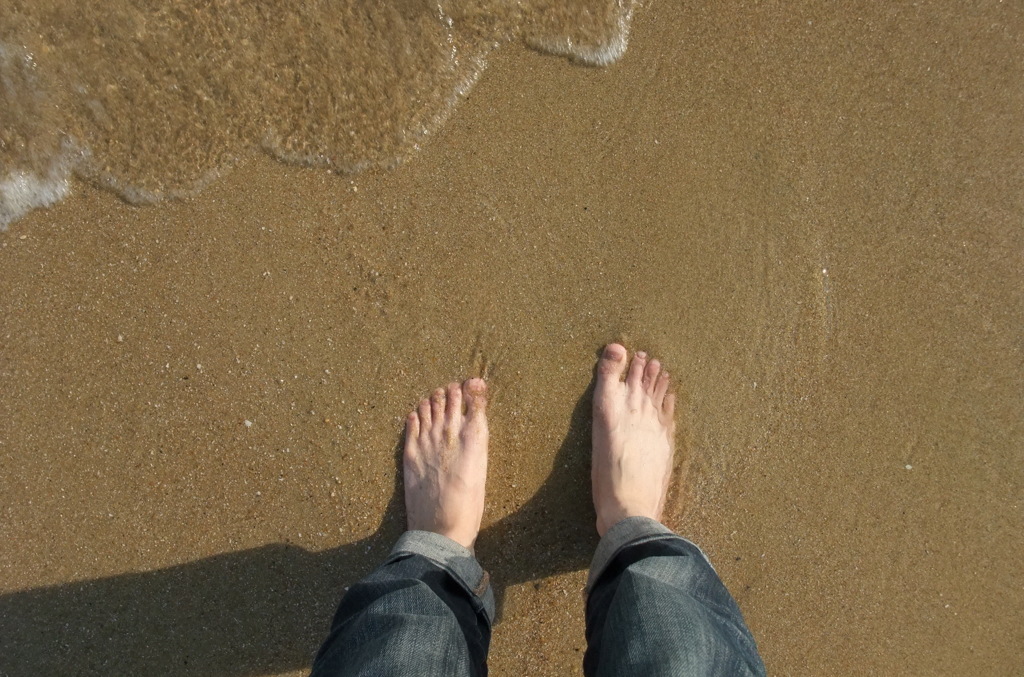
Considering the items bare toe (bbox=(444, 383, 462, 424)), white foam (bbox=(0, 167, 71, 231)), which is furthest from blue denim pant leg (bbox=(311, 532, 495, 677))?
white foam (bbox=(0, 167, 71, 231))

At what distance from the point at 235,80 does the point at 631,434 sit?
1602mm

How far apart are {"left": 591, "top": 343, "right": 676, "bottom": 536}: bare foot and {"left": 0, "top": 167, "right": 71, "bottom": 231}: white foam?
5.67 feet

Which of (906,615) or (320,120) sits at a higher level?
(320,120)

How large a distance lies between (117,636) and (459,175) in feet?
5.72

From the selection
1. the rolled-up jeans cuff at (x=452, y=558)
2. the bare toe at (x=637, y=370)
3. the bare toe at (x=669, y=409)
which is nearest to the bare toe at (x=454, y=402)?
the rolled-up jeans cuff at (x=452, y=558)

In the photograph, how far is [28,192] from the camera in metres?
1.85

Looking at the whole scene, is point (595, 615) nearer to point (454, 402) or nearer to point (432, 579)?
point (432, 579)

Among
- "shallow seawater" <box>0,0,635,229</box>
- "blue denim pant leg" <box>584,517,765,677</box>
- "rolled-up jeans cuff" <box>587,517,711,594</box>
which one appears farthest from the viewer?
"shallow seawater" <box>0,0,635,229</box>

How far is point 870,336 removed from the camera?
1881 millimetres

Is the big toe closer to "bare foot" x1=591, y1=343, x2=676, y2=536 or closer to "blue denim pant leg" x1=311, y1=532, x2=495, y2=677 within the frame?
Result: "bare foot" x1=591, y1=343, x2=676, y2=536

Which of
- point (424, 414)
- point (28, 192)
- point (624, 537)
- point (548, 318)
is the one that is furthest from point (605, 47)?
point (28, 192)

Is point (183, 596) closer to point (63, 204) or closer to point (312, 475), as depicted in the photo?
point (312, 475)

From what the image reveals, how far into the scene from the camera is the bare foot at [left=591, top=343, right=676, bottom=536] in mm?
1855

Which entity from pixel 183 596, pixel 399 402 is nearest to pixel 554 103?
pixel 399 402
